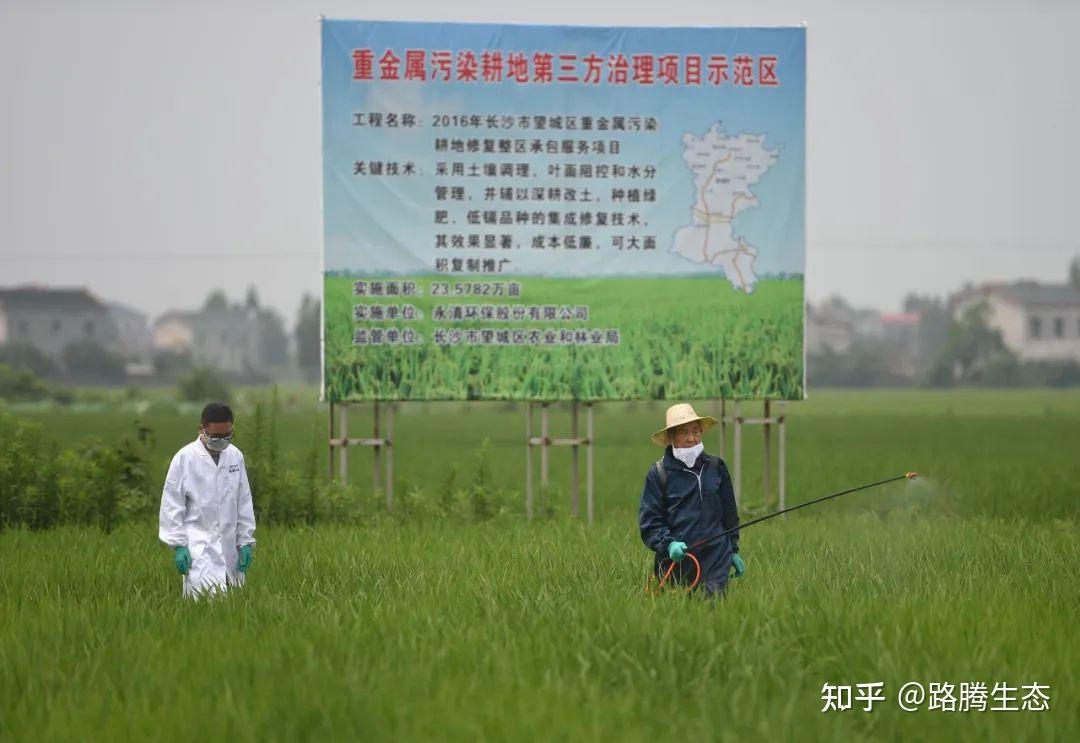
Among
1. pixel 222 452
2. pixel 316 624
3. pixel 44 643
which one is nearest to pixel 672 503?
pixel 316 624

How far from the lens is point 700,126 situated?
12812mm

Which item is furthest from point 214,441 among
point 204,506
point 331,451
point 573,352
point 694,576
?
point 573,352

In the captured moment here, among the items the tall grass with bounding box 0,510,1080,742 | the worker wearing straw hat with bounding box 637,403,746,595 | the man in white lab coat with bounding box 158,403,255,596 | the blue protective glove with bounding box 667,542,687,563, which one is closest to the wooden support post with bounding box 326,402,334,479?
the tall grass with bounding box 0,510,1080,742

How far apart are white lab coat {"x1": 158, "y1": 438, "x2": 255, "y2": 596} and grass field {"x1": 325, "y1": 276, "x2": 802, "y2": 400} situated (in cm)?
452

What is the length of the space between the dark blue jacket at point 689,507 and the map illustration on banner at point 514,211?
17.4 ft

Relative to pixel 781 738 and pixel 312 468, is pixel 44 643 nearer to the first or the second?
pixel 781 738

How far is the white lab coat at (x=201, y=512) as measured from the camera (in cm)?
792

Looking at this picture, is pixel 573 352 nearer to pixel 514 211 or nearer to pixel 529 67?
pixel 514 211

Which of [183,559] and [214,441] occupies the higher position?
[214,441]

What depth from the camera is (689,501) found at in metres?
7.24

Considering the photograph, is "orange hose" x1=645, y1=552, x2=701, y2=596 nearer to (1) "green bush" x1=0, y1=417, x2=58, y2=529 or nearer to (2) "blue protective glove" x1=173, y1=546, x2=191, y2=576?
(2) "blue protective glove" x1=173, y1=546, x2=191, y2=576

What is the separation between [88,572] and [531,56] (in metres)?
6.64

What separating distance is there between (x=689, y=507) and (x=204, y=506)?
3084 millimetres

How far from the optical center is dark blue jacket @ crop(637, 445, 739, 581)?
7230mm
